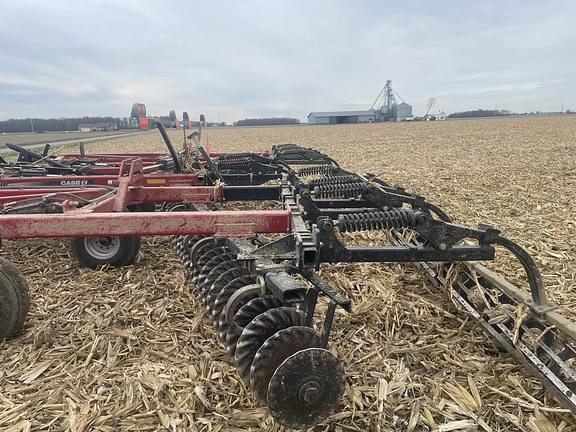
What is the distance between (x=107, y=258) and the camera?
14.3 ft

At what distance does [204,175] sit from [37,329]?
3072mm

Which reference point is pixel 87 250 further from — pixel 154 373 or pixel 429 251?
pixel 429 251

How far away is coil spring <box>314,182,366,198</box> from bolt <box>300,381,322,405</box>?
91.3 inches

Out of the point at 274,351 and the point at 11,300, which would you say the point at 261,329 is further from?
the point at 11,300

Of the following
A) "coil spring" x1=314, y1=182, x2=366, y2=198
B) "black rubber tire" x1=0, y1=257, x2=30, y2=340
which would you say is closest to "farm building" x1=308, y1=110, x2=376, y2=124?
"coil spring" x1=314, y1=182, x2=366, y2=198

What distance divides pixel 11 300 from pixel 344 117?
100789mm

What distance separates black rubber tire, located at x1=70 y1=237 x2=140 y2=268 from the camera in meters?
4.33

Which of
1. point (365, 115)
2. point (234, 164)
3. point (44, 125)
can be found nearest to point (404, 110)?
point (365, 115)

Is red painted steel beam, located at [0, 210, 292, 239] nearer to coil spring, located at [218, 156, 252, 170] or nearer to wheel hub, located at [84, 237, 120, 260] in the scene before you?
wheel hub, located at [84, 237, 120, 260]

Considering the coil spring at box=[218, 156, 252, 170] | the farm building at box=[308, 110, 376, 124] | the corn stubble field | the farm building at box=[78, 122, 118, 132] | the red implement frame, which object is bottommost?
the corn stubble field

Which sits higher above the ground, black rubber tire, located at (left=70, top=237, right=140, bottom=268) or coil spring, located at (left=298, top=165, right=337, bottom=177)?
coil spring, located at (left=298, top=165, right=337, bottom=177)

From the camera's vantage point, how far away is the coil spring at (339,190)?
4.07m

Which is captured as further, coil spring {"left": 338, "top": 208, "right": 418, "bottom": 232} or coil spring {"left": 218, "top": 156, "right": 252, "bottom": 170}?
coil spring {"left": 218, "top": 156, "right": 252, "bottom": 170}

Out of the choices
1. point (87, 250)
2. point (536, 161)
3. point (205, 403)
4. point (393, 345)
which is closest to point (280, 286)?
point (205, 403)
